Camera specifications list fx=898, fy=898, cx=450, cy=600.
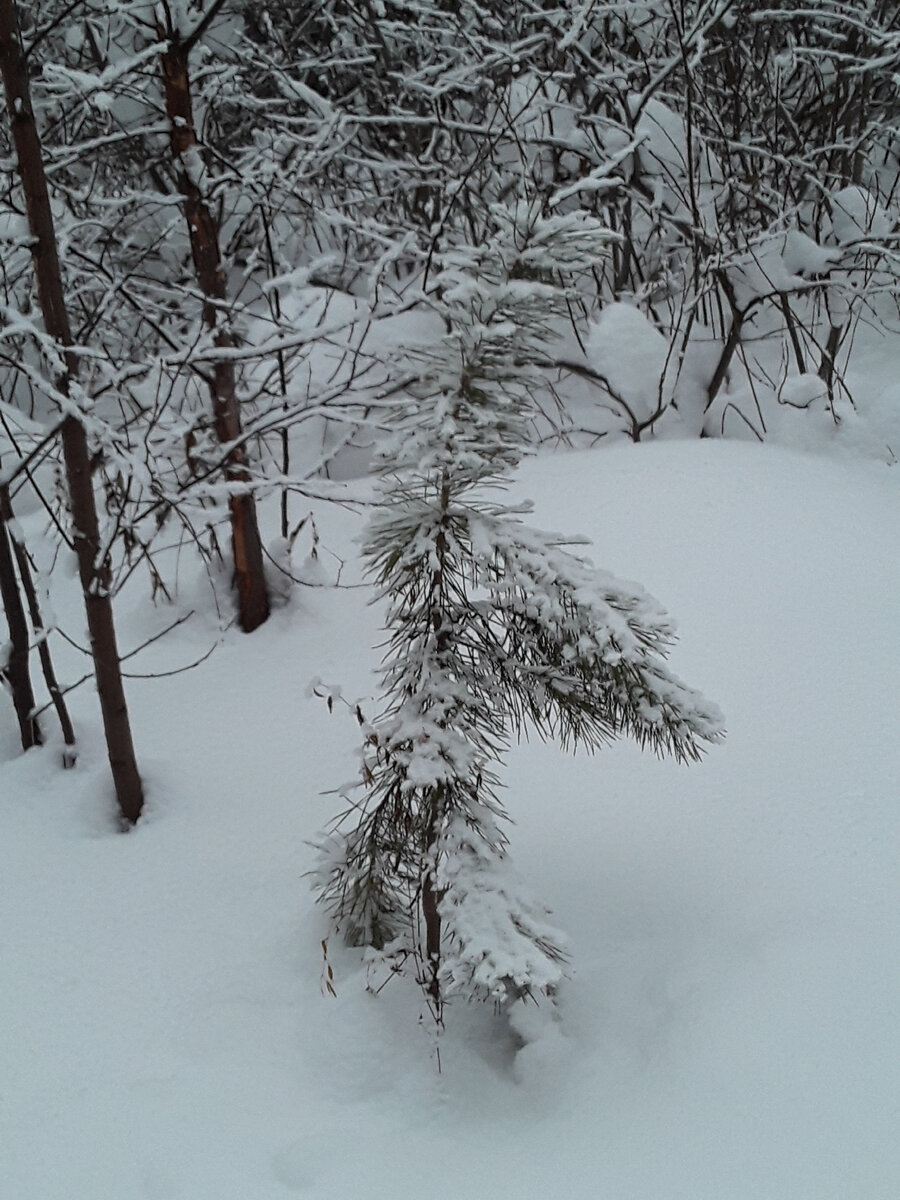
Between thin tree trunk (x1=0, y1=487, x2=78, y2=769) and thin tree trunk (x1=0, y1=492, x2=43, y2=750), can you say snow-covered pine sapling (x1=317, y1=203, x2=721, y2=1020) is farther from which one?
thin tree trunk (x1=0, y1=492, x2=43, y2=750)

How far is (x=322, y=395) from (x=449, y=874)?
7.32ft

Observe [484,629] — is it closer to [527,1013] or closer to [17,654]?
[527,1013]

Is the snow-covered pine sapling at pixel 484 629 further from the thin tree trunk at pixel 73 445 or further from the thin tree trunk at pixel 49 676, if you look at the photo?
the thin tree trunk at pixel 49 676

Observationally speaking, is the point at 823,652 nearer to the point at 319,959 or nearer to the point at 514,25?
the point at 319,959

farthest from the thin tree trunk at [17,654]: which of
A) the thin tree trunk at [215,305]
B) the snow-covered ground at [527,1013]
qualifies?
the thin tree trunk at [215,305]

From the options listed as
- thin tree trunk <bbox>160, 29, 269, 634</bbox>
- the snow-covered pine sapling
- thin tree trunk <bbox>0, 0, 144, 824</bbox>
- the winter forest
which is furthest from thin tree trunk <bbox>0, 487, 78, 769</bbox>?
the snow-covered pine sapling

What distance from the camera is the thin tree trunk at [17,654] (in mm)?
3814

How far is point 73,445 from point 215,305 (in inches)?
48.4

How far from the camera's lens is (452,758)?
2.18 m

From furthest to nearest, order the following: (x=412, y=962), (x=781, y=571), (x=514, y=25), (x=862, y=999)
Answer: (x=514, y=25) < (x=781, y=571) < (x=412, y=962) < (x=862, y=999)

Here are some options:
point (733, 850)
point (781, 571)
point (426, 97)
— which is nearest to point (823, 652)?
point (781, 571)

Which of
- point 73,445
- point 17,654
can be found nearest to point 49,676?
point 17,654

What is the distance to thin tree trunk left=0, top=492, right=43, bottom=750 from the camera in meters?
3.81

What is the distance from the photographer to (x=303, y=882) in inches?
121
